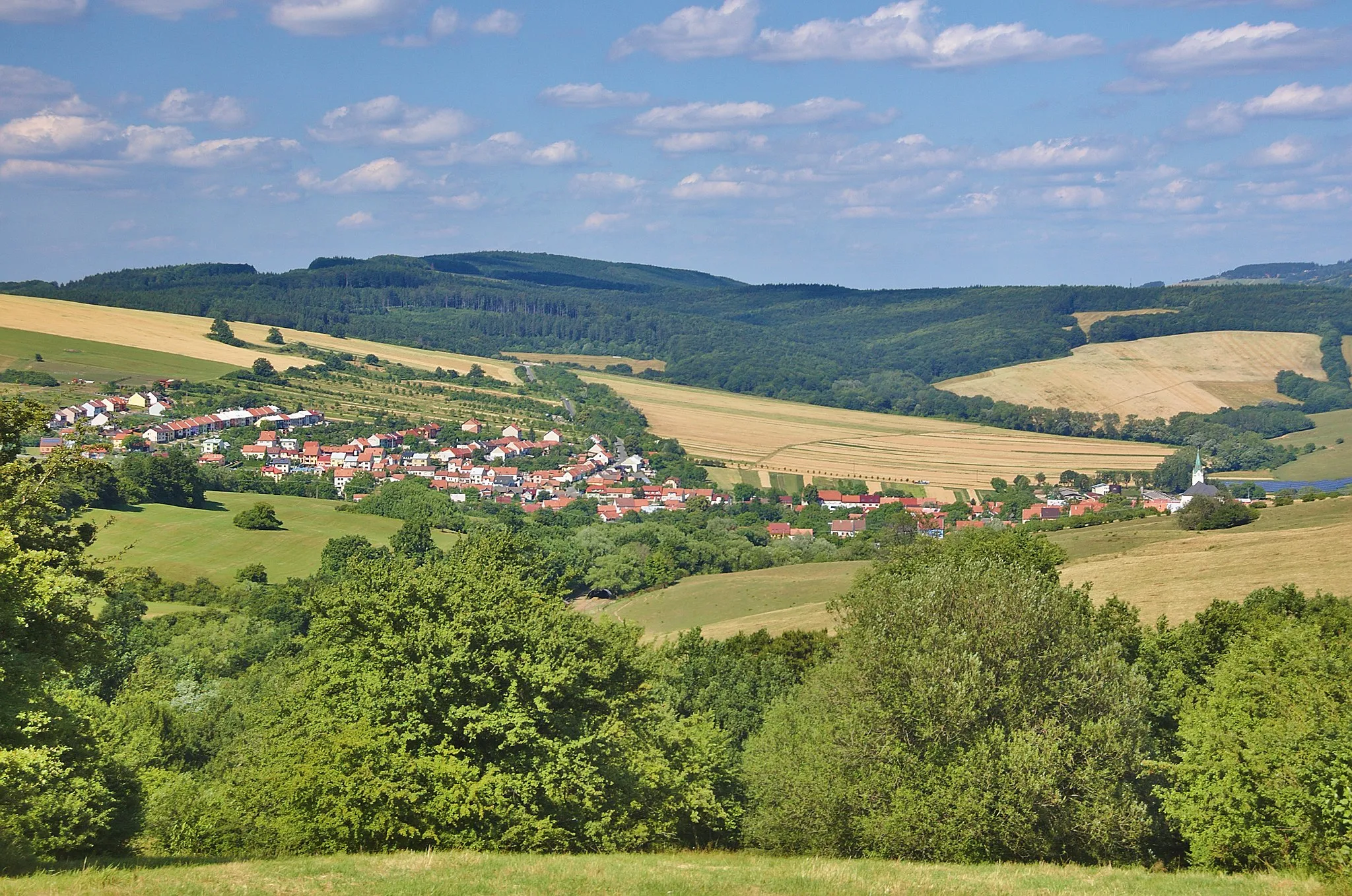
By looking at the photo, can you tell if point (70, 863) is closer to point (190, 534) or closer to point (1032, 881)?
point (1032, 881)

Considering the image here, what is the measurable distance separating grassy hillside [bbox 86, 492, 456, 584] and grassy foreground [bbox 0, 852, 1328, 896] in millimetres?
59588

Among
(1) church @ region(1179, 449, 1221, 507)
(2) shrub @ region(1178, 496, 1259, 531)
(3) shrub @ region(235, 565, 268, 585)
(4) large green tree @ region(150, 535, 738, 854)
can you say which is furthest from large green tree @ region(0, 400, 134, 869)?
(1) church @ region(1179, 449, 1221, 507)

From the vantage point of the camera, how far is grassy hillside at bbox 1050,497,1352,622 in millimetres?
49312

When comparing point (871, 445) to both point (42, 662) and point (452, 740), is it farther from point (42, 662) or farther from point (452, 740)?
point (42, 662)

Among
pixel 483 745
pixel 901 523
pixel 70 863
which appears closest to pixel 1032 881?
pixel 483 745

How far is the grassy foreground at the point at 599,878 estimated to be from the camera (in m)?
16.6

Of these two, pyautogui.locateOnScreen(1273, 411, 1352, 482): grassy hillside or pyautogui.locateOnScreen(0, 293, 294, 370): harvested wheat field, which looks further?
pyautogui.locateOnScreen(0, 293, 294, 370): harvested wheat field

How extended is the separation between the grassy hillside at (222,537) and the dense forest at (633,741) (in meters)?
50.3

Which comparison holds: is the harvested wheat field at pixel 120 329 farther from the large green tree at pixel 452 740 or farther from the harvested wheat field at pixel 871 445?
the large green tree at pixel 452 740

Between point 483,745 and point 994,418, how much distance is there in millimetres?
168445

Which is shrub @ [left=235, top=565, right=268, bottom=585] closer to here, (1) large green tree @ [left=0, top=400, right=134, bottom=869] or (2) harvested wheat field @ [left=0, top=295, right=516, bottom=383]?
(1) large green tree @ [left=0, top=400, right=134, bottom=869]

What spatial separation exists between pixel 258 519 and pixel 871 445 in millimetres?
83897

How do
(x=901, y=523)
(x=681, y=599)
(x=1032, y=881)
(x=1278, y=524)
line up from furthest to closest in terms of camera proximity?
1. (x=901, y=523)
2. (x=681, y=599)
3. (x=1278, y=524)
4. (x=1032, y=881)

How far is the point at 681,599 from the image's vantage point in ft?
252
